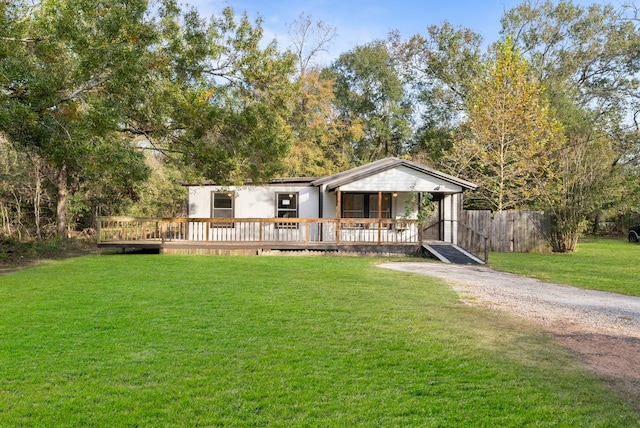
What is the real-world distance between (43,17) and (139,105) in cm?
334

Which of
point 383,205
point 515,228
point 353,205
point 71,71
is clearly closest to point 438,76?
point 515,228

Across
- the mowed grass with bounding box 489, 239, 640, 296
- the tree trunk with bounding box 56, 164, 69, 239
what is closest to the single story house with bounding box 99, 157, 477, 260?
the tree trunk with bounding box 56, 164, 69, 239

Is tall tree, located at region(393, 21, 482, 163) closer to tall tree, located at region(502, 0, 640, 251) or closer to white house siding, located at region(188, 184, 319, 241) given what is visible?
tall tree, located at region(502, 0, 640, 251)

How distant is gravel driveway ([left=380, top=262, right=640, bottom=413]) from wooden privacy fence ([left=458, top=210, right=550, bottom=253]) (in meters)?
7.94

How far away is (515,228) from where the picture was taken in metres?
18.9

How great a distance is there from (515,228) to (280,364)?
17.1 metres

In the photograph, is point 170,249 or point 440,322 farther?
point 170,249

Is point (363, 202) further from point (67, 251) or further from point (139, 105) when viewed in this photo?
point (67, 251)

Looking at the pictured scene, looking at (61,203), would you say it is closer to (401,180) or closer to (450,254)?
(401,180)

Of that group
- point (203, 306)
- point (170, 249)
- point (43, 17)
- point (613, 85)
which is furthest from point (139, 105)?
point (613, 85)

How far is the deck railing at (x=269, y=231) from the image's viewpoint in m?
16.2

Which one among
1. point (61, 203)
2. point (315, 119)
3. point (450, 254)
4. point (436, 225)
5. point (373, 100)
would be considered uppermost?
point (373, 100)

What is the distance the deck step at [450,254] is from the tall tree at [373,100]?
18462mm

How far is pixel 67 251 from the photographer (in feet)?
53.5
